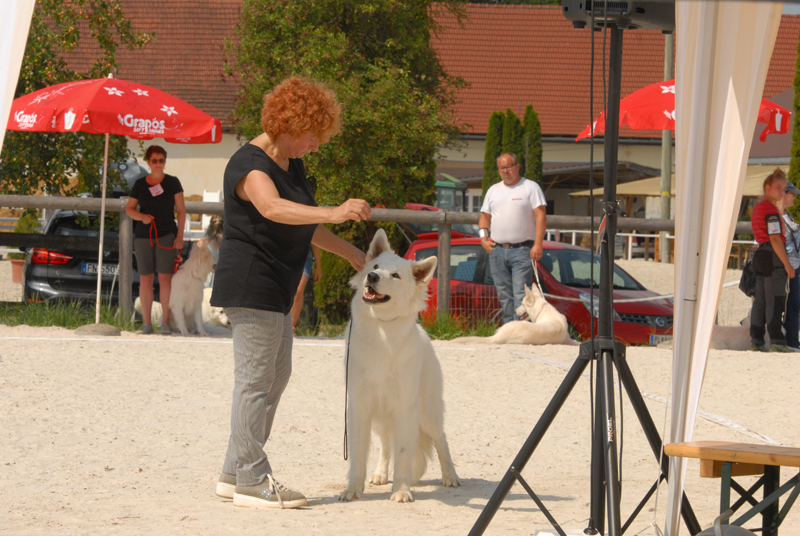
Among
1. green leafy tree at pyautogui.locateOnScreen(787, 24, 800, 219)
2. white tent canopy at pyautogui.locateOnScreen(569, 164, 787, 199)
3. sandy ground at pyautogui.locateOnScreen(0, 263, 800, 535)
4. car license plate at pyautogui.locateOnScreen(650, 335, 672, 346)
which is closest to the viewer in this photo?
sandy ground at pyautogui.locateOnScreen(0, 263, 800, 535)

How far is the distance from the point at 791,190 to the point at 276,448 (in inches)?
252

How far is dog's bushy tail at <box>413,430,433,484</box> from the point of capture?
4555 mm

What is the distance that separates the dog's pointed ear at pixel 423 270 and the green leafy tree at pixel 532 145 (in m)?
21.8

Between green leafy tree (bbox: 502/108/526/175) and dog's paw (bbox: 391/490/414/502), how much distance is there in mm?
22108

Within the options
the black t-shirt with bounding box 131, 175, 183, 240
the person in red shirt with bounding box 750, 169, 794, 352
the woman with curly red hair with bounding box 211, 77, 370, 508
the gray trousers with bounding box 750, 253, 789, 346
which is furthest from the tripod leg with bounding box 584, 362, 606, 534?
the black t-shirt with bounding box 131, 175, 183, 240

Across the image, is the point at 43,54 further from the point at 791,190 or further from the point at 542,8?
the point at 542,8

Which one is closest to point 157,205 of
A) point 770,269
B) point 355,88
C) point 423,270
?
point 355,88

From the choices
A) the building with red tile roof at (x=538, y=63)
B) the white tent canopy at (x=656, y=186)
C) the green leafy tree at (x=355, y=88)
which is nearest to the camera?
the green leafy tree at (x=355, y=88)

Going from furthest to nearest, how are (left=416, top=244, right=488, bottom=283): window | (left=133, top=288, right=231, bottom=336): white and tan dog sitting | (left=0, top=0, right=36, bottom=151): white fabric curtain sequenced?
(left=416, top=244, right=488, bottom=283): window, (left=133, top=288, right=231, bottom=336): white and tan dog sitting, (left=0, top=0, right=36, bottom=151): white fabric curtain

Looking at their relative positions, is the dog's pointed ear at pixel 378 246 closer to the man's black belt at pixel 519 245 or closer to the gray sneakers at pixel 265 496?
the gray sneakers at pixel 265 496

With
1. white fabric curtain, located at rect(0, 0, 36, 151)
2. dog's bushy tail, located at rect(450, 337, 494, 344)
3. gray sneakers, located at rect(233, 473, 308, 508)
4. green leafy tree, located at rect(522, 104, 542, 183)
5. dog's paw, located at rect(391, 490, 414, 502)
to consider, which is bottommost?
dog's paw, located at rect(391, 490, 414, 502)

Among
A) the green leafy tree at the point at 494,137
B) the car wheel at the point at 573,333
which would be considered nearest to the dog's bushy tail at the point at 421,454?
the car wheel at the point at 573,333

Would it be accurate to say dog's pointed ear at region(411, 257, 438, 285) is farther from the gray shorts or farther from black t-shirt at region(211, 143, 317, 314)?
the gray shorts

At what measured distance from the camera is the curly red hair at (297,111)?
3816 mm
